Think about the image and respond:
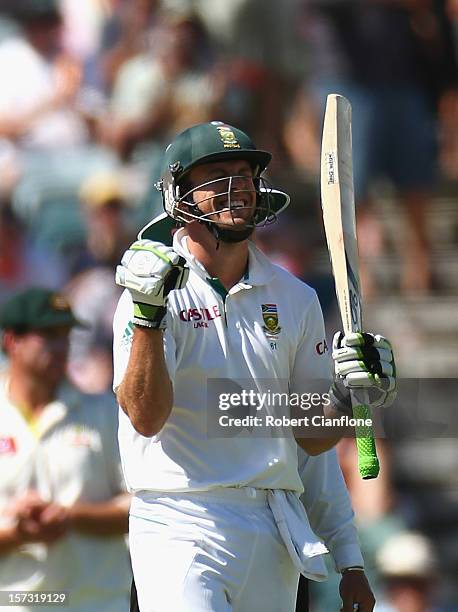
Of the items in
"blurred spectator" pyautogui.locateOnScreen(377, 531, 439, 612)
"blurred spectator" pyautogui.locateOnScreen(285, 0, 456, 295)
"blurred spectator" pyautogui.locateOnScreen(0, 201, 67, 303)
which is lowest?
"blurred spectator" pyautogui.locateOnScreen(377, 531, 439, 612)

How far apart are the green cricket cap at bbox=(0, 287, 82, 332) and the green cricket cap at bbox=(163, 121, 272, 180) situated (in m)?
1.39

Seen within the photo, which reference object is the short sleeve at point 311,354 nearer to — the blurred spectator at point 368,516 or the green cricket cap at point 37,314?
the green cricket cap at point 37,314

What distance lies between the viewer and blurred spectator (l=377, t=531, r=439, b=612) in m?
5.03

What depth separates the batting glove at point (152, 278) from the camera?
2672mm

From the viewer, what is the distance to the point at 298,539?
2.90 metres

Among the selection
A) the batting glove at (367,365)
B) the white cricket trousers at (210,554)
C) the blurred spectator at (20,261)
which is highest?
the blurred spectator at (20,261)

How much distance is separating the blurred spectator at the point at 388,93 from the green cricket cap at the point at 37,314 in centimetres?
189

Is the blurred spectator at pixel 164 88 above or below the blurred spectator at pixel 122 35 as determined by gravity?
below

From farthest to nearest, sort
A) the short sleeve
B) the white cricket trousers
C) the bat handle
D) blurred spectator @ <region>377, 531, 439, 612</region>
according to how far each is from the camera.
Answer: blurred spectator @ <region>377, 531, 439, 612</region>, the short sleeve, the bat handle, the white cricket trousers

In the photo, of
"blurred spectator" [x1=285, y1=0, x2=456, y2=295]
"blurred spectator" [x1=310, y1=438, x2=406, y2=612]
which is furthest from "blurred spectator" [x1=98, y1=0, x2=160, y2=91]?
"blurred spectator" [x1=310, y1=438, x2=406, y2=612]

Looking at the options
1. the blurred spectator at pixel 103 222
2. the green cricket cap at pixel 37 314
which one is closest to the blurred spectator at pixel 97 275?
the blurred spectator at pixel 103 222

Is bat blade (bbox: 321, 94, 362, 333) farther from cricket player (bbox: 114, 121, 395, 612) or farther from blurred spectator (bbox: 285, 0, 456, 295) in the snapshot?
blurred spectator (bbox: 285, 0, 456, 295)

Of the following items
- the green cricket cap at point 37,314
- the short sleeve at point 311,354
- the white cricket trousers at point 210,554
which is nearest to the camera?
the white cricket trousers at point 210,554

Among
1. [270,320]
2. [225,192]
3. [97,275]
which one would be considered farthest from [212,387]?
[97,275]
